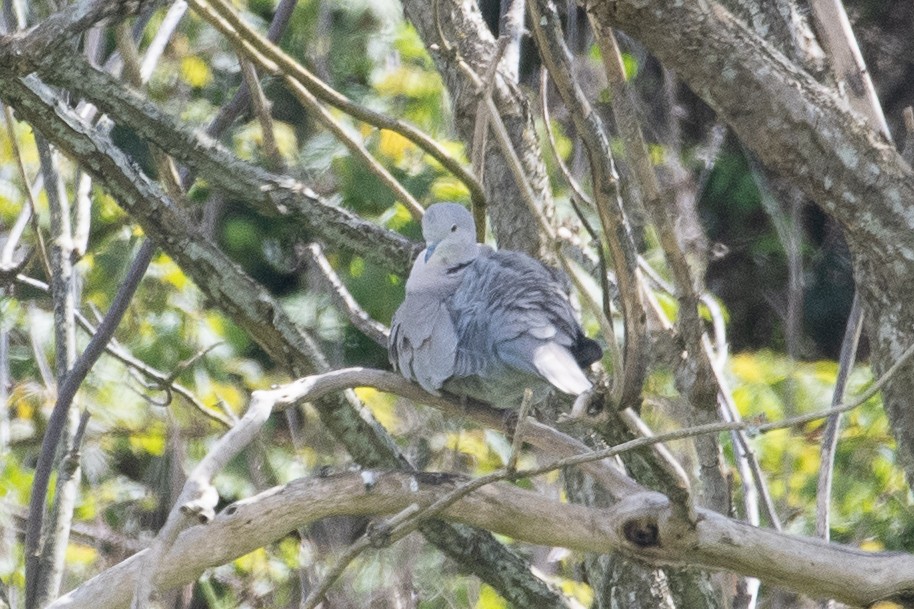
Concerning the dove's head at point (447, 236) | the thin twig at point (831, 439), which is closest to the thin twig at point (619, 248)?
the dove's head at point (447, 236)

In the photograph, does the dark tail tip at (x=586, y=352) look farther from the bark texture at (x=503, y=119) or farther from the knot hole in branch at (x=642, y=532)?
the bark texture at (x=503, y=119)

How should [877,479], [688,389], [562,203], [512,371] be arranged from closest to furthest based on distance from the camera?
1. [512,371]
2. [688,389]
3. [877,479]
4. [562,203]

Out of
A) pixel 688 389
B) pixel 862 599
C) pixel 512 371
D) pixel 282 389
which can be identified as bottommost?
pixel 862 599

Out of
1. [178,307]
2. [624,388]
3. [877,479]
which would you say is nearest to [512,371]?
[624,388]

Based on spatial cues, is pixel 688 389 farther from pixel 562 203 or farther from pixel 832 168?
pixel 562 203

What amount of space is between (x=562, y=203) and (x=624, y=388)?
9.05ft

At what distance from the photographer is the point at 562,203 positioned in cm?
484

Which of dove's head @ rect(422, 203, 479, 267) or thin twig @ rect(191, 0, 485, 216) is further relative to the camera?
dove's head @ rect(422, 203, 479, 267)

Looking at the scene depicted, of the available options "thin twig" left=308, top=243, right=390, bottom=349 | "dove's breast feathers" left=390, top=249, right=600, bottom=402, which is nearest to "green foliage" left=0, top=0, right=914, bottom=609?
"thin twig" left=308, top=243, right=390, bottom=349

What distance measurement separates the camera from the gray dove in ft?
8.39

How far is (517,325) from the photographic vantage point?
259cm

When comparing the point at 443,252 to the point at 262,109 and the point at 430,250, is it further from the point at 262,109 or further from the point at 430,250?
the point at 262,109

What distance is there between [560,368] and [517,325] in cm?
17

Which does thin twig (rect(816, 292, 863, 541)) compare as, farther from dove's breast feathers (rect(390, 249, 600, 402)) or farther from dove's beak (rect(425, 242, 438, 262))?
dove's beak (rect(425, 242, 438, 262))
